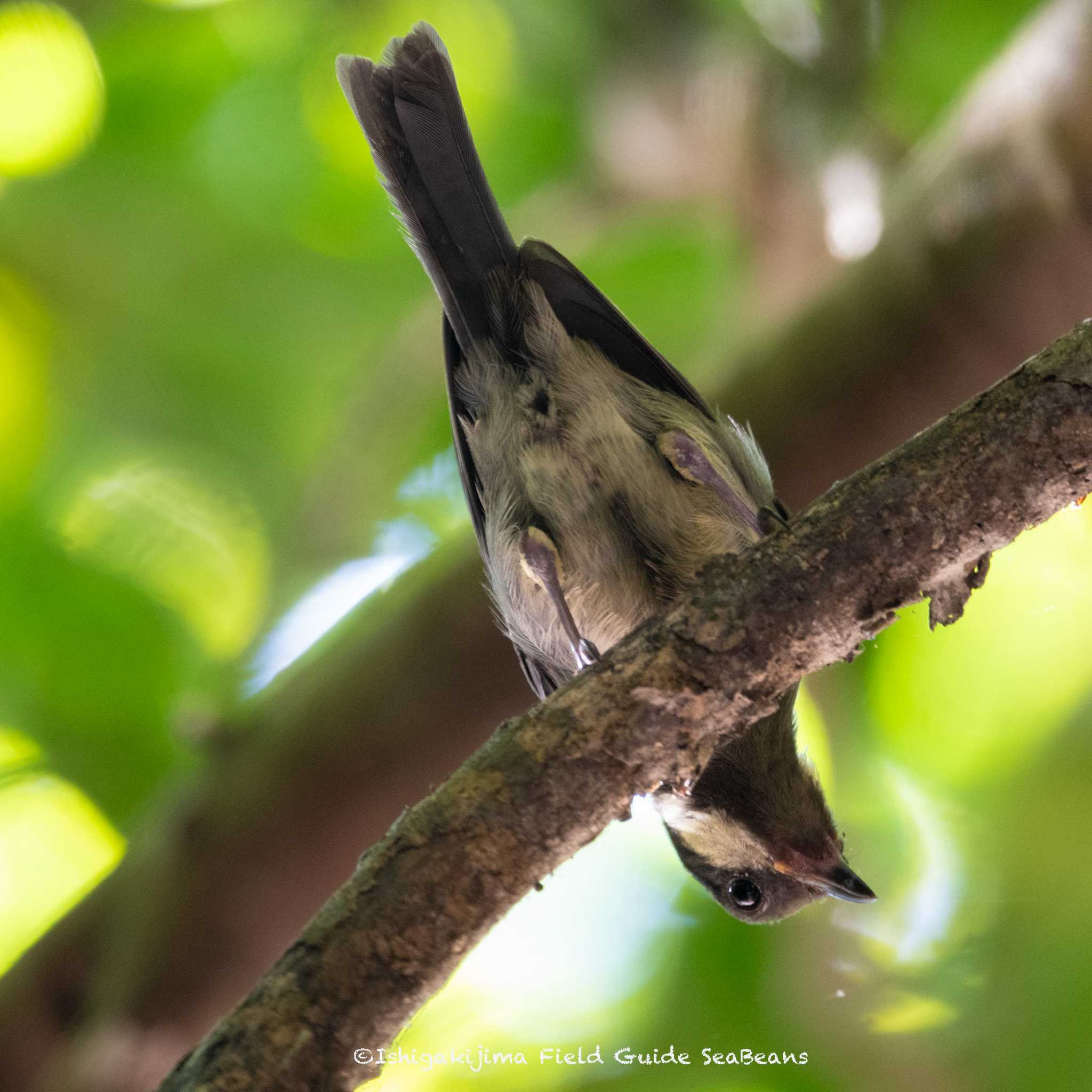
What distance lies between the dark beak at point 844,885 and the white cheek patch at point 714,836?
168mm

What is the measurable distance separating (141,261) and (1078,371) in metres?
3.32

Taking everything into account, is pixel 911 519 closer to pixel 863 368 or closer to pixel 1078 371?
pixel 1078 371

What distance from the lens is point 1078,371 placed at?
1.47 m

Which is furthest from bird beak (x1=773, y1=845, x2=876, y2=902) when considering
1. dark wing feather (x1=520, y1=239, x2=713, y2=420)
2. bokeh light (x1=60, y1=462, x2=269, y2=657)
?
bokeh light (x1=60, y1=462, x2=269, y2=657)

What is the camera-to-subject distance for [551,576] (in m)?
2.72

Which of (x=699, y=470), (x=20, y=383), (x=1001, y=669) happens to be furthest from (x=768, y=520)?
(x=20, y=383)

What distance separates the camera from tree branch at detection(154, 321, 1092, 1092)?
4.76 ft

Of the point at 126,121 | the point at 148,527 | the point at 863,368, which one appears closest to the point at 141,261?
the point at 126,121

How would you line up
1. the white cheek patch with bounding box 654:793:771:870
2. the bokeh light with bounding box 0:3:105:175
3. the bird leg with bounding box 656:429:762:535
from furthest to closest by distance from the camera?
the bokeh light with bounding box 0:3:105:175
the white cheek patch with bounding box 654:793:771:870
the bird leg with bounding box 656:429:762:535

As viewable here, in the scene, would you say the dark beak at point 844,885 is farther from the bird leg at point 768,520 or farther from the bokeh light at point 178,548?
the bokeh light at point 178,548

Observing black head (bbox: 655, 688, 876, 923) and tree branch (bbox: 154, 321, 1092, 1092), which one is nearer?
tree branch (bbox: 154, 321, 1092, 1092)

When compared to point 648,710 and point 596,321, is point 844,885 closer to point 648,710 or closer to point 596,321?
point 648,710

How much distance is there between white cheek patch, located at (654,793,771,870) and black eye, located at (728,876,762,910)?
39 mm

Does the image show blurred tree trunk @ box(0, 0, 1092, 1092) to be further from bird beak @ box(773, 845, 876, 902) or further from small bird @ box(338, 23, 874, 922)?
bird beak @ box(773, 845, 876, 902)
